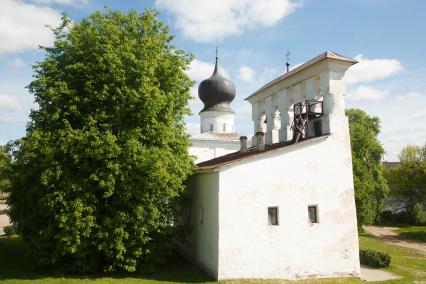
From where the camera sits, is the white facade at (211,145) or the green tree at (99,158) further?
the white facade at (211,145)

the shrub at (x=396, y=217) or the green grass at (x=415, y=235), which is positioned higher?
the shrub at (x=396, y=217)

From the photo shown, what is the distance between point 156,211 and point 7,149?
6313 mm

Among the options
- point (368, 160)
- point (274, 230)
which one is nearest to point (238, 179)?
point (274, 230)

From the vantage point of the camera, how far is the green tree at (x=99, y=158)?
13.1 meters

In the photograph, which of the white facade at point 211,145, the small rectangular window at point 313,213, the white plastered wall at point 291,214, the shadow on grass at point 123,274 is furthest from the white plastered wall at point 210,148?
the small rectangular window at point 313,213

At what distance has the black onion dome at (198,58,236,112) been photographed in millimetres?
35344

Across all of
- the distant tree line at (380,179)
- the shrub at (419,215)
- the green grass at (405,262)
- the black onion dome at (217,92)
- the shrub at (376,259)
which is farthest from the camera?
the shrub at (419,215)

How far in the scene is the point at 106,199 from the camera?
1402 cm

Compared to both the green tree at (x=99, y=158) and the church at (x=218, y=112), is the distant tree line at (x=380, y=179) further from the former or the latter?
the green tree at (x=99, y=158)

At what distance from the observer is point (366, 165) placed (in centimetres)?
3372

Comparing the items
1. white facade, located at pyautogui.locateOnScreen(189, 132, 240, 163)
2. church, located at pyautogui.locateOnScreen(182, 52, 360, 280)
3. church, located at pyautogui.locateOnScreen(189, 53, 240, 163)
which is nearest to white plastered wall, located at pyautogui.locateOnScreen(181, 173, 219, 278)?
church, located at pyautogui.locateOnScreen(182, 52, 360, 280)

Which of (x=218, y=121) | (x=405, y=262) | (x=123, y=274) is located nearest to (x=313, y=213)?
(x=123, y=274)

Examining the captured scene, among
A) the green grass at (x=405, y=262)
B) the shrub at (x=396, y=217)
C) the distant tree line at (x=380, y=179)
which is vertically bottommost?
the green grass at (x=405, y=262)

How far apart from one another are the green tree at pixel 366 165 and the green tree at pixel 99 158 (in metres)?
19.0
